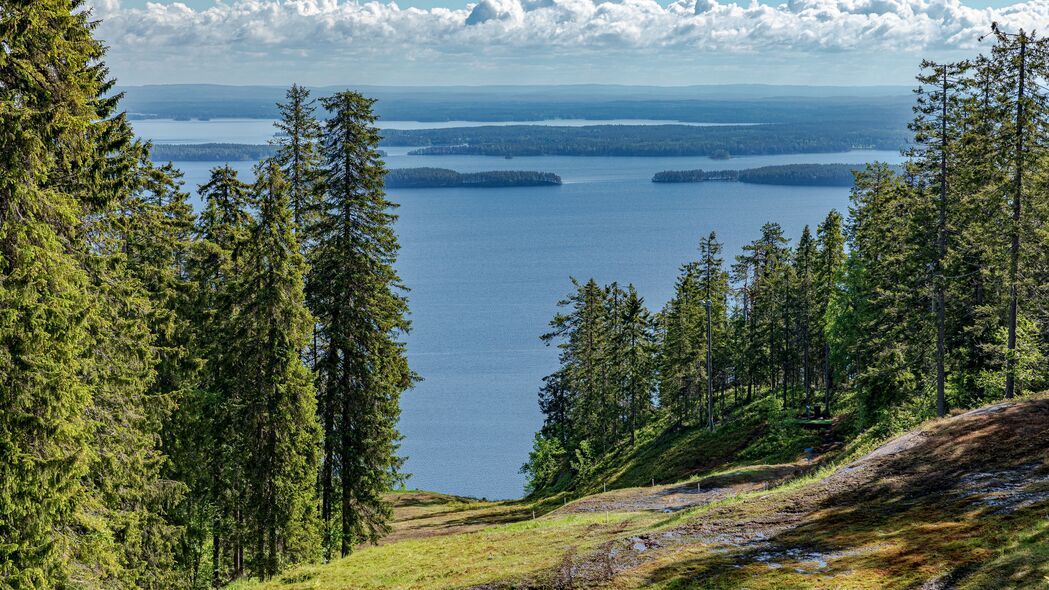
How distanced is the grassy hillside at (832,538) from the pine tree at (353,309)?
429cm

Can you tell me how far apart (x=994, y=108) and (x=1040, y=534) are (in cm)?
2290

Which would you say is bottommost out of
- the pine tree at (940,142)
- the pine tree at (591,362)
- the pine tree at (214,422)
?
the pine tree at (591,362)

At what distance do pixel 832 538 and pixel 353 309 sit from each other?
18.1 m

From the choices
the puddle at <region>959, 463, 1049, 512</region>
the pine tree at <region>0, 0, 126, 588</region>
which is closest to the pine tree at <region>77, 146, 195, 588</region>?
the pine tree at <region>0, 0, 126, 588</region>

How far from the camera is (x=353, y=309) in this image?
29.5 m

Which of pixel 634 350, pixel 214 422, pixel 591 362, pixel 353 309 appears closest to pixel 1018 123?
pixel 353 309

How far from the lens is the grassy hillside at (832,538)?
46.5 feet

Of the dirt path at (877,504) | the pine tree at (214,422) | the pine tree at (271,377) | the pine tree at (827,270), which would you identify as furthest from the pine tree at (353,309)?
the pine tree at (827,270)

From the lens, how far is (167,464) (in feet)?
86.1

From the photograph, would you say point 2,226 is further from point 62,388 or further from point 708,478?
point 708,478

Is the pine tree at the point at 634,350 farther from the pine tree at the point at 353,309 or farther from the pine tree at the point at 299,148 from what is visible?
the pine tree at the point at 353,309

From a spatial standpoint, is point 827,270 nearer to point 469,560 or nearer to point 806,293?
point 806,293

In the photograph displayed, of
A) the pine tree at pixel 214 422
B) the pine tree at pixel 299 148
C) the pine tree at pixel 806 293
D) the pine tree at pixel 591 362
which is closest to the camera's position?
the pine tree at pixel 214 422

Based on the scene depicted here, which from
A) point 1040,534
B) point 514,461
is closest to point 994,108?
point 1040,534
